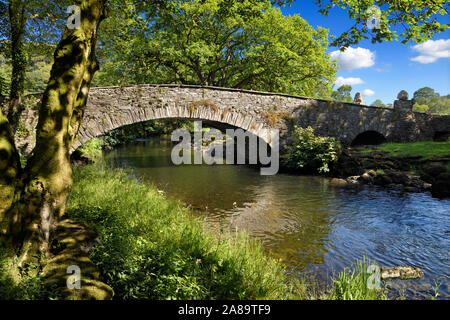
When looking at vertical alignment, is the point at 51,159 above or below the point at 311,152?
below

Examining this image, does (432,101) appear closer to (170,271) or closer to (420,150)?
(420,150)

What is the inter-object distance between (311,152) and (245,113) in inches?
163

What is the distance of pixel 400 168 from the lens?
13430mm

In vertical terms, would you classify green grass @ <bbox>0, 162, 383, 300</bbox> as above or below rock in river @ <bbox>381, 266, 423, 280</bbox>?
above

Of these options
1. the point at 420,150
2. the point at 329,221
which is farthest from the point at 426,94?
the point at 329,221

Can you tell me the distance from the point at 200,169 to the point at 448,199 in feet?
36.5

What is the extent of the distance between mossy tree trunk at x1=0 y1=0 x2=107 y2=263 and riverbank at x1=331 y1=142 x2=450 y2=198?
10955mm

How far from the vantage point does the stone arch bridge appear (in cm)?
1191

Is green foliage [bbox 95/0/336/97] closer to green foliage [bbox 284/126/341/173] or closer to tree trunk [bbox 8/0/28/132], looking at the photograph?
green foliage [bbox 284/126/341/173]

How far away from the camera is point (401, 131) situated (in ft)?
60.4

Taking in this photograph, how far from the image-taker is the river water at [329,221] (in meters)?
4.86

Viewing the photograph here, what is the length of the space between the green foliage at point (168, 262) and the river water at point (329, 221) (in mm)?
1070

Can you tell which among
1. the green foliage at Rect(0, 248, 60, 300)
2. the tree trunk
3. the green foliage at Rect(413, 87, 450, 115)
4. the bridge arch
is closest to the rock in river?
the green foliage at Rect(0, 248, 60, 300)

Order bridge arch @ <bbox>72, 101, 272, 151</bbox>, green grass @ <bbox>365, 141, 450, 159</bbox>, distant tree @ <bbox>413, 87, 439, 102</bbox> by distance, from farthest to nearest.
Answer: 1. distant tree @ <bbox>413, 87, 439, 102</bbox>
2. green grass @ <bbox>365, 141, 450, 159</bbox>
3. bridge arch @ <bbox>72, 101, 272, 151</bbox>
